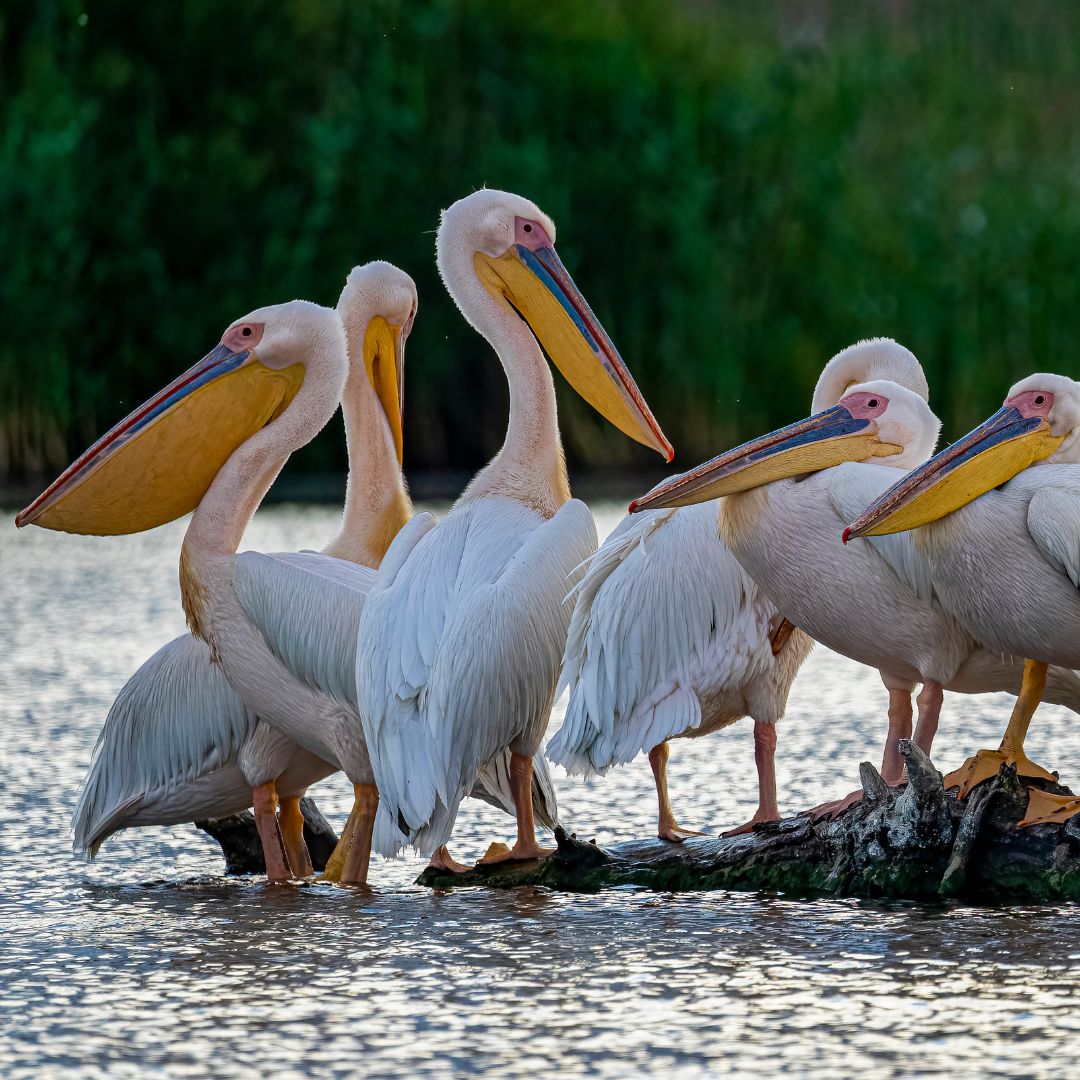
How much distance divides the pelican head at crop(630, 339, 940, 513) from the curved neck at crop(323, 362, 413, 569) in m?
0.97

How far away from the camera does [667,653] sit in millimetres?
4613

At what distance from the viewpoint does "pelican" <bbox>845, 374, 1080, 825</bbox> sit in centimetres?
402

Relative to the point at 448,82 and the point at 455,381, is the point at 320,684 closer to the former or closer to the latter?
the point at 455,381

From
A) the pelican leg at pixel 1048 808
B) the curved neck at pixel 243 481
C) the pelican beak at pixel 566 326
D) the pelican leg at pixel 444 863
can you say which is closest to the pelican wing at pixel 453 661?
the pelican leg at pixel 444 863

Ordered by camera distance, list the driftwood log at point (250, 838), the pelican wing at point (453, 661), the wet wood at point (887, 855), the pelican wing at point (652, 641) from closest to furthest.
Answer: the wet wood at point (887, 855) → the pelican wing at point (453, 661) → the pelican wing at point (652, 641) → the driftwood log at point (250, 838)

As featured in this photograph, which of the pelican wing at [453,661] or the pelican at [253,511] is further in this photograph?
the pelican at [253,511]

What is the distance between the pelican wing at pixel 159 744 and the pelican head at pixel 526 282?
1.16m

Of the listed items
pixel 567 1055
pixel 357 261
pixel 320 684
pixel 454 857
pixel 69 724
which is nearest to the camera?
pixel 567 1055

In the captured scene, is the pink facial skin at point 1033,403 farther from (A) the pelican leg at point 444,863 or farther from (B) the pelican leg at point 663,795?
(A) the pelican leg at point 444,863

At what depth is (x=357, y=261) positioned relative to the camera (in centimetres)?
1927

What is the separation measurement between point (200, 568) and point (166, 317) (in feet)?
47.8

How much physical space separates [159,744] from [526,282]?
1483 mm

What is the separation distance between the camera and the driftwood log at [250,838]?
4883 millimetres

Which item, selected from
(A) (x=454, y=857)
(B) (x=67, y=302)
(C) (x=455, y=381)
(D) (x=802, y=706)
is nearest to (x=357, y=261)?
(C) (x=455, y=381)
